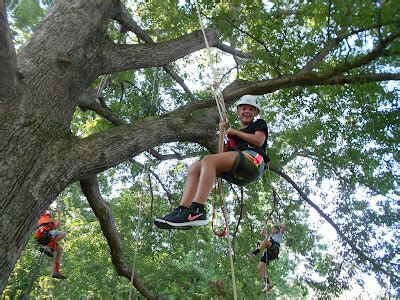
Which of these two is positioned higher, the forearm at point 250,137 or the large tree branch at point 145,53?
the large tree branch at point 145,53

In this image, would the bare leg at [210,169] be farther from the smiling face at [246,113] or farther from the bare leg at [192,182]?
the smiling face at [246,113]

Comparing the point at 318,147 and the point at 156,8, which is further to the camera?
the point at 318,147

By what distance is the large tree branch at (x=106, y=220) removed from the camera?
4.62 metres

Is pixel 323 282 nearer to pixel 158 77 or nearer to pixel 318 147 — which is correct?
pixel 318 147

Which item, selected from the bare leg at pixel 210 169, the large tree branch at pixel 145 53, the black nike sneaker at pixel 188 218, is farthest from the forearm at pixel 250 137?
the large tree branch at pixel 145 53

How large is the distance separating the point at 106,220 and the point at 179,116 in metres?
1.81

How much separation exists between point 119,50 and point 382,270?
5.52 meters

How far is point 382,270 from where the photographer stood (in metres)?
6.38

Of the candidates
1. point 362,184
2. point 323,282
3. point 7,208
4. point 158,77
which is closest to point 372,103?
point 362,184

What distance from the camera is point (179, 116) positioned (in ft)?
14.4

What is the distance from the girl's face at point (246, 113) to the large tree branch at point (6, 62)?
6.72 ft

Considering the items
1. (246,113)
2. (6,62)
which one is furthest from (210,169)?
(6,62)

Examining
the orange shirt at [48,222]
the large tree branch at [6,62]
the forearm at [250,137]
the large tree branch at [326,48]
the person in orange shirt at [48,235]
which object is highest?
the large tree branch at [326,48]

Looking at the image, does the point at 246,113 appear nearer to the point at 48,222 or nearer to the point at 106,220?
the point at 106,220
